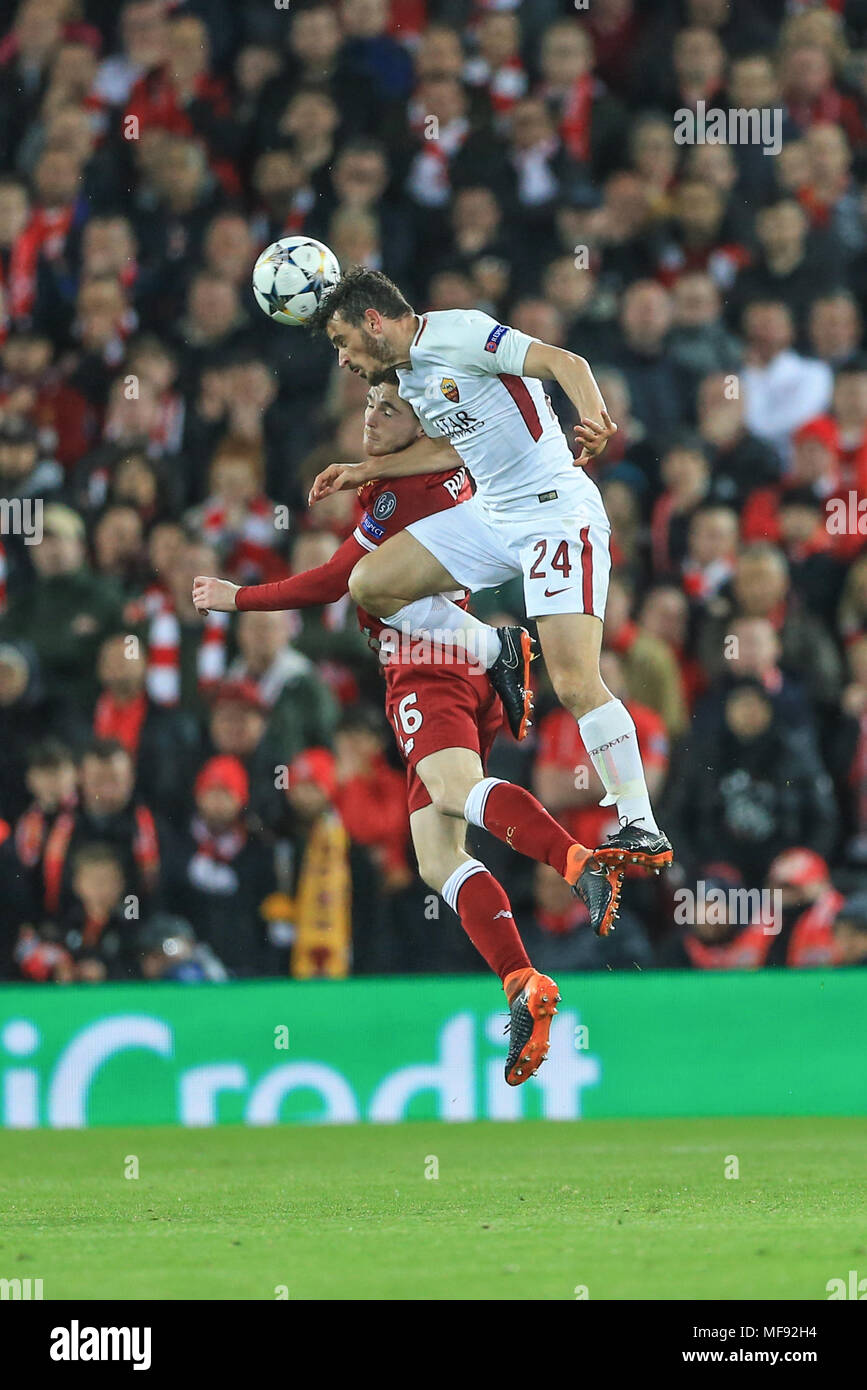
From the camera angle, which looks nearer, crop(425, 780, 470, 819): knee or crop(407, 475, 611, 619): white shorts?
crop(407, 475, 611, 619): white shorts

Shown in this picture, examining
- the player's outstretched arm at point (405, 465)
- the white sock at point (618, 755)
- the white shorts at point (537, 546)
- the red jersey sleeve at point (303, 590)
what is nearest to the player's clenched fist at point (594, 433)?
the white shorts at point (537, 546)

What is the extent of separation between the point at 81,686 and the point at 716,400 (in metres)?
3.92

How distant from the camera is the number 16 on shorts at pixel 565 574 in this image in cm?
743

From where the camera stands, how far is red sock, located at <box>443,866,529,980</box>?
7.52m

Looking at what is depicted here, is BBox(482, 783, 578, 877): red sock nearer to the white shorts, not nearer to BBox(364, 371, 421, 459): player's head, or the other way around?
the white shorts

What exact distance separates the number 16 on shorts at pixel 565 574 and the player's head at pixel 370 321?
88cm

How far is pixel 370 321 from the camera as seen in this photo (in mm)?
7523

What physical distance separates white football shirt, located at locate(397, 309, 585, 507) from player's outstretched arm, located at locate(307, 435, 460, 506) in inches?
6.3

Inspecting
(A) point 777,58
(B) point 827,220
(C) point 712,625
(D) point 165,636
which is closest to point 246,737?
(D) point 165,636

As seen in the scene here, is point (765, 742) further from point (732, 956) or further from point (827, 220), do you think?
point (827, 220)

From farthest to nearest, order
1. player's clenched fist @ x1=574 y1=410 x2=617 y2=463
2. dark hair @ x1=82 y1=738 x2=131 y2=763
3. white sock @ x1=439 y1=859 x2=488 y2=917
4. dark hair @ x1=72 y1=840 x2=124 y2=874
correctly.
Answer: dark hair @ x1=82 y1=738 x2=131 y2=763 < dark hair @ x1=72 y1=840 x2=124 y2=874 < white sock @ x1=439 y1=859 x2=488 y2=917 < player's clenched fist @ x1=574 y1=410 x2=617 y2=463

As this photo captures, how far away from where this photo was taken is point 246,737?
35.1 ft

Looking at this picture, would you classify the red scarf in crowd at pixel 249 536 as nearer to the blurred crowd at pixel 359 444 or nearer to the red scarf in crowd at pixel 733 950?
the blurred crowd at pixel 359 444

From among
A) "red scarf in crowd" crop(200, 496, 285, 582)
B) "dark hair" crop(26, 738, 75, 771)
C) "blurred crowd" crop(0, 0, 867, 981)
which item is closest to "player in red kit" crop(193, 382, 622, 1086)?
"blurred crowd" crop(0, 0, 867, 981)
